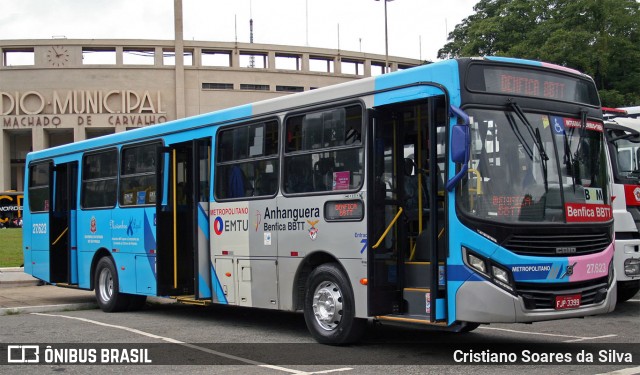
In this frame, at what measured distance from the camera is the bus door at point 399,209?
9188 mm

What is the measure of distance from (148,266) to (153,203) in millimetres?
1097

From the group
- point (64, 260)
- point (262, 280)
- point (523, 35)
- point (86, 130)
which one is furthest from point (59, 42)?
point (262, 280)

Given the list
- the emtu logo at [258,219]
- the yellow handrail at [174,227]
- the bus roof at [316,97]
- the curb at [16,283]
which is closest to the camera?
the bus roof at [316,97]

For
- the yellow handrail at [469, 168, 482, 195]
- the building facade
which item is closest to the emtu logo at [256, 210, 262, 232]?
the yellow handrail at [469, 168, 482, 195]

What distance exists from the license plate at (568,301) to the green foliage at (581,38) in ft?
89.9

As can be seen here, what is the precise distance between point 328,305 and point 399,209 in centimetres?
155

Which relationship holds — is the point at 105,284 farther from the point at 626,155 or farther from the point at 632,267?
the point at 626,155

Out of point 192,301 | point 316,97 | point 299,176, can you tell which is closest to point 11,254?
point 192,301

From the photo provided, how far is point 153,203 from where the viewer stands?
13.6 m

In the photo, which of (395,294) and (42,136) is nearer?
(395,294)

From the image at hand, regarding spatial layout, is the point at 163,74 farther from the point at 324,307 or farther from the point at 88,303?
the point at 324,307

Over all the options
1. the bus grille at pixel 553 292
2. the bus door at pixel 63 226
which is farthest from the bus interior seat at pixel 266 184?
the bus door at pixel 63 226

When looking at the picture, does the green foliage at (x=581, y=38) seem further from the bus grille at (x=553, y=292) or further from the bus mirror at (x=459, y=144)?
the bus mirror at (x=459, y=144)

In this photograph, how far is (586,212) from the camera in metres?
8.83
